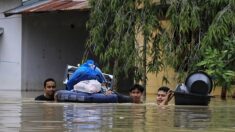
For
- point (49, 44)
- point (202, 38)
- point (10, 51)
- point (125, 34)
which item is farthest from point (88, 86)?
point (49, 44)

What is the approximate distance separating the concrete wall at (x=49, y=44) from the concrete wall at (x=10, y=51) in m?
0.25

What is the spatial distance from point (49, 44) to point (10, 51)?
168cm

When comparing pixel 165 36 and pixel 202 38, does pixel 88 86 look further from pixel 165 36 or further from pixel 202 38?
pixel 165 36

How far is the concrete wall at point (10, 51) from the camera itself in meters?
30.7

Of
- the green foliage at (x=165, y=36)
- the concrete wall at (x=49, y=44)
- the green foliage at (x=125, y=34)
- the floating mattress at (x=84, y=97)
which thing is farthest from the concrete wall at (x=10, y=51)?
the floating mattress at (x=84, y=97)

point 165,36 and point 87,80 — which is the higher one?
point 165,36

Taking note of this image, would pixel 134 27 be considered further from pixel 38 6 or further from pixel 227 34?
pixel 38 6

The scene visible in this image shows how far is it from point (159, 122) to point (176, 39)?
1213 cm

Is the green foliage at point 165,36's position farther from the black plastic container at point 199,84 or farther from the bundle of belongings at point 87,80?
the bundle of belongings at point 87,80

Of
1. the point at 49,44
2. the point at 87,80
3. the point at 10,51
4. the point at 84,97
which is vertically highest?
the point at 49,44

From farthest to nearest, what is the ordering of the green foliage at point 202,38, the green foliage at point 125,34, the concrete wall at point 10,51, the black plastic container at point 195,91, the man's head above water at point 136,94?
the concrete wall at point 10,51 → the green foliage at point 125,34 → the green foliage at point 202,38 → the man's head above water at point 136,94 → the black plastic container at point 195,91

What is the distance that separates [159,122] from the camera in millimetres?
8586

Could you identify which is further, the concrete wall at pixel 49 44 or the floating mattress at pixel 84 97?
the concrete wall at pixel 49 44

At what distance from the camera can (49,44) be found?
3136cm
